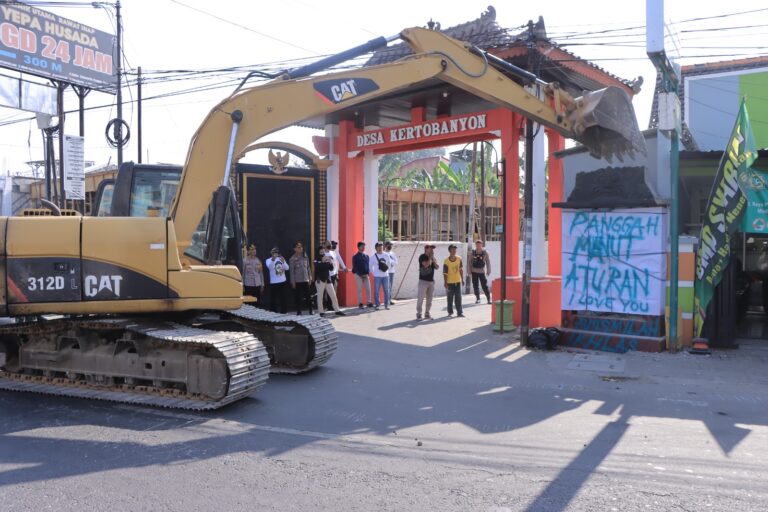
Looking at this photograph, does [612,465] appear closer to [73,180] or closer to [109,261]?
[109,261]

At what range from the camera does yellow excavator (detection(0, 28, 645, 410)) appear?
697 centimetres

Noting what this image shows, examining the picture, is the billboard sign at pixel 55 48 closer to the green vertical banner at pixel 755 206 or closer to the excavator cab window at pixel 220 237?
the excavator cab window at pixel 220 237

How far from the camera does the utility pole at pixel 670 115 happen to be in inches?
379

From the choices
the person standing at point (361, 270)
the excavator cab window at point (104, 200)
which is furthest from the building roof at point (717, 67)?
the excavator cab window at point (104, 200)

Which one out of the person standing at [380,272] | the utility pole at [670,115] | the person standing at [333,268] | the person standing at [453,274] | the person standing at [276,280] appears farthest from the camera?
the person standing at [380,272]

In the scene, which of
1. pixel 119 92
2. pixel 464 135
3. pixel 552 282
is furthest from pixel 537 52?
pixel 119 92

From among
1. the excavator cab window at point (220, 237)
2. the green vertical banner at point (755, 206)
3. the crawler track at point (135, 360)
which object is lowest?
the crawler track at point (135, 360)

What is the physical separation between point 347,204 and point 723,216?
8.80m

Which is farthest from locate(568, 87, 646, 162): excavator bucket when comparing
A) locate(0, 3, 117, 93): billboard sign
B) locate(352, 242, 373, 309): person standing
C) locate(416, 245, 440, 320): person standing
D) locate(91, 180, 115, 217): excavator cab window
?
locate(0, 3, 117, 93): billboard sign

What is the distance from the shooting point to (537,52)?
11.7m

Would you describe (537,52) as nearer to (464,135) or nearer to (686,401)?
(464,135)

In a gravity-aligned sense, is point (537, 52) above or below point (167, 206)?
above

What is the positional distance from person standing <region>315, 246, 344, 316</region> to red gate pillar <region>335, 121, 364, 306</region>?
1492 millimetres

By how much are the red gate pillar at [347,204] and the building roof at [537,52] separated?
263cm
